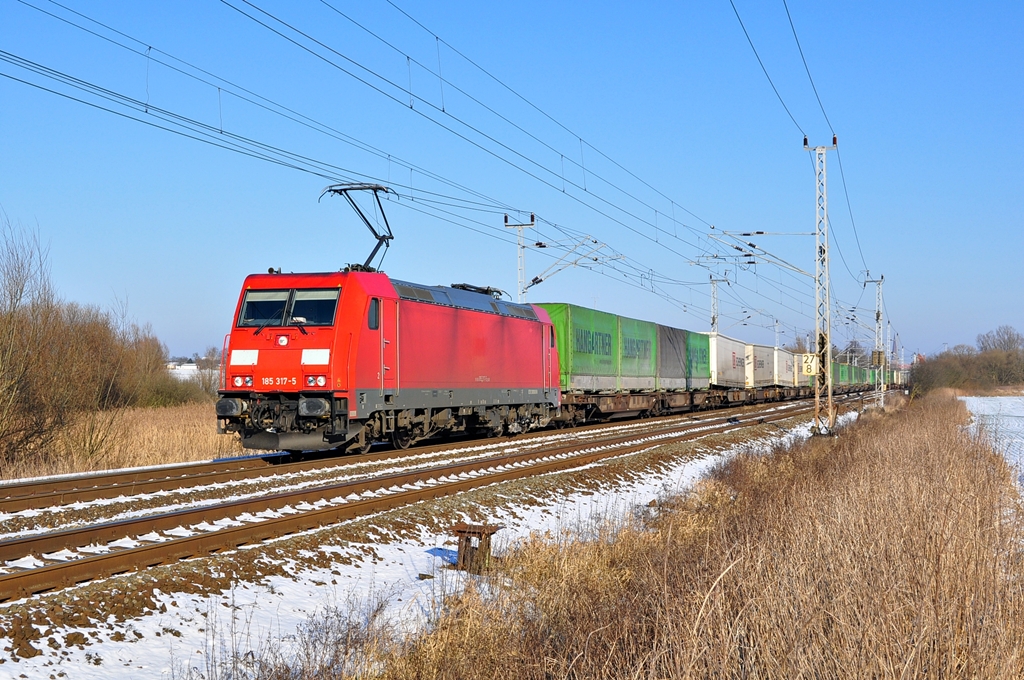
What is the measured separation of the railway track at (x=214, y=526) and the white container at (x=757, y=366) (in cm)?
3472

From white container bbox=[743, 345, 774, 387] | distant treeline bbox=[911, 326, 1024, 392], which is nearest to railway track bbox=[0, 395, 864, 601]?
white container bbox=[743, 345, 774, 387]

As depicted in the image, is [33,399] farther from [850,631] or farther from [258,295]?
[850,631]

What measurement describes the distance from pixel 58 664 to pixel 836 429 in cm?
2494

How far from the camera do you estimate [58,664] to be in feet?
18.4

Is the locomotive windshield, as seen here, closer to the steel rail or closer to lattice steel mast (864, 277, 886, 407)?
the steel rail

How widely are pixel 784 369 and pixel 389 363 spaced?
46.7 meters

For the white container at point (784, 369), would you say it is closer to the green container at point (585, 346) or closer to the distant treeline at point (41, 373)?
the green container at point (585, 346)

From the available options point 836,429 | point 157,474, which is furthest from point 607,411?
point 157,474

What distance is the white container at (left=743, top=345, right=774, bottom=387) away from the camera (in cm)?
4912

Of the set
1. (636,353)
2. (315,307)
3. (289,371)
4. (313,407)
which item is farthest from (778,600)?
(636,353)

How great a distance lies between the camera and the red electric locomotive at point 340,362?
15289mm

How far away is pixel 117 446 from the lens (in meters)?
19.0

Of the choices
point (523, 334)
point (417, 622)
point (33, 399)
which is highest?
point (523, 334)

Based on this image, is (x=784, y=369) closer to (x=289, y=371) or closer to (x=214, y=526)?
(x=289, y=371)
